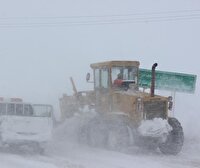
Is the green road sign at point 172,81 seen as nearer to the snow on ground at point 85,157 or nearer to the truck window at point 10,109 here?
the snow on ground at point 85,157

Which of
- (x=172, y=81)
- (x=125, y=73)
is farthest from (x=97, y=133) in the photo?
(x=172, y=81)

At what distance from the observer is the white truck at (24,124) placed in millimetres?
16188

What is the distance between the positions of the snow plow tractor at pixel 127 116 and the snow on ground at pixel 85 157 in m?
0.37

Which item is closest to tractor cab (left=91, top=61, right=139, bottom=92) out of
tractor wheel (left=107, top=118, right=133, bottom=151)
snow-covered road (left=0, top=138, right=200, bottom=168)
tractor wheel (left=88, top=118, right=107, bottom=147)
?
tractor wheel (left=88, top=118, right=107, bottom=147)

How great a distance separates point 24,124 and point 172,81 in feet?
26.9

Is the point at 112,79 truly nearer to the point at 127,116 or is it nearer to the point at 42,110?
the point at 127,116

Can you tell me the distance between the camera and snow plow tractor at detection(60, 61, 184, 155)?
16.8m

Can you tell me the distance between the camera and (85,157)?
15641 millimetres

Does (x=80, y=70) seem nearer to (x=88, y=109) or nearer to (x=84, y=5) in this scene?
(x=88, y=109)

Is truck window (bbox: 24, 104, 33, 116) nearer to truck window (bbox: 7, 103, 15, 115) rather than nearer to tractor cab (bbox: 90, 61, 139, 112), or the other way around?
truck window (bbox: 7, 103, 15, 115)

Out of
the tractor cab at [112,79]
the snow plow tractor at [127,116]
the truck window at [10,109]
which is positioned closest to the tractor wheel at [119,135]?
the snow plow tractor at [127,116]

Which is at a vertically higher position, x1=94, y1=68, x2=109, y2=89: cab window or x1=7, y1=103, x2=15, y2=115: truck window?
x1=94, y1=68, x2=109, y2=89: cab window

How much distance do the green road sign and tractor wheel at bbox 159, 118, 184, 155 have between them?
5.09 meters

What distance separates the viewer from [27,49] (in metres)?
44.0
